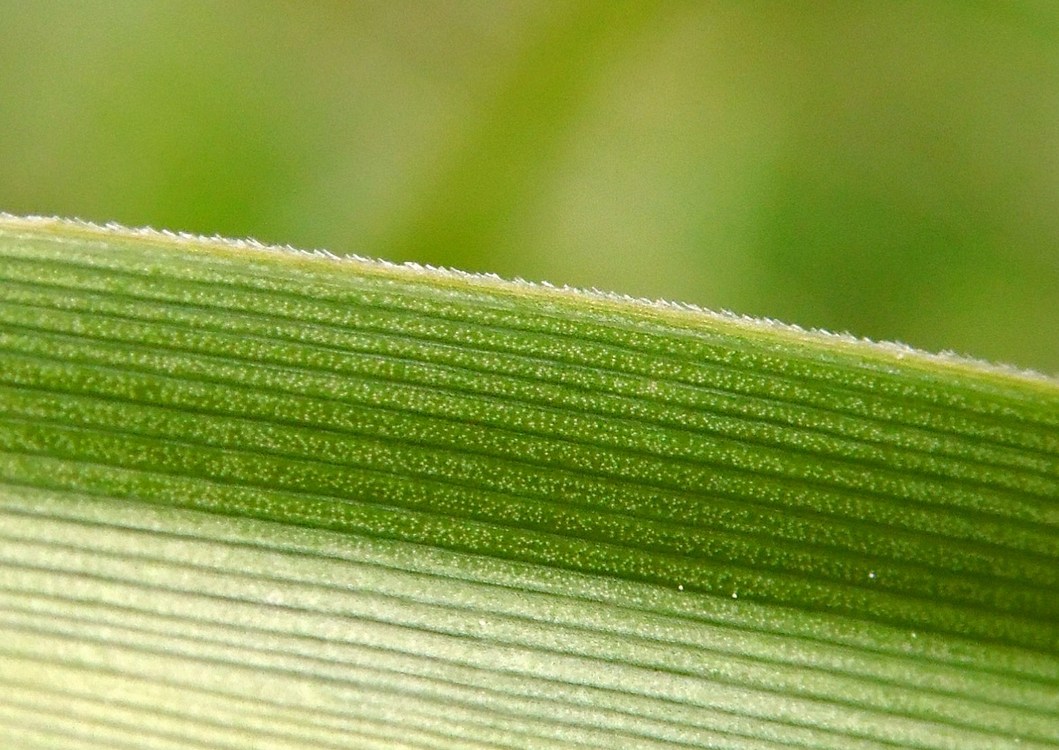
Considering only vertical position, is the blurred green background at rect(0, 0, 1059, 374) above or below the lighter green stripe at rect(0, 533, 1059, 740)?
above

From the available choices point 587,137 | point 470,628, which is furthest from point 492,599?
point 587,137

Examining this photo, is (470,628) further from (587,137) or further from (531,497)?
(587,137)

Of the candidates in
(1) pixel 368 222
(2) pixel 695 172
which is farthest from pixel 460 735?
(2) pixel 695 172

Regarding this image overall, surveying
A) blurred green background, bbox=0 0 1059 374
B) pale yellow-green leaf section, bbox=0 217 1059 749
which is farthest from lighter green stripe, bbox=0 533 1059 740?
blurred green background, bbox=0 0 1059 374

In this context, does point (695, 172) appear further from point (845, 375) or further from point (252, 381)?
point (252, 381)

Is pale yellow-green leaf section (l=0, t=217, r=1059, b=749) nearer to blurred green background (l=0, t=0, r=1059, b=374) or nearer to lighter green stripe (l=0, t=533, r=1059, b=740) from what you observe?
lighter green stripe (l=0, t=533, r=1059, b=740)

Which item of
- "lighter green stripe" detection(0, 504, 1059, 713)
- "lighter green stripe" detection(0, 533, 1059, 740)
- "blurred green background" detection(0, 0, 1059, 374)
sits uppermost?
"blurred green background" detection(0, 0, 1059, 374)

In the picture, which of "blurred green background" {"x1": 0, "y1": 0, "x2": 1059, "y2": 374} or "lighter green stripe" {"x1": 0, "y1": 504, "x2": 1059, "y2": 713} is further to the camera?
"blurred green background" {"x1": 0, "y1": 0, "x2": 1059, "y2": 374}
